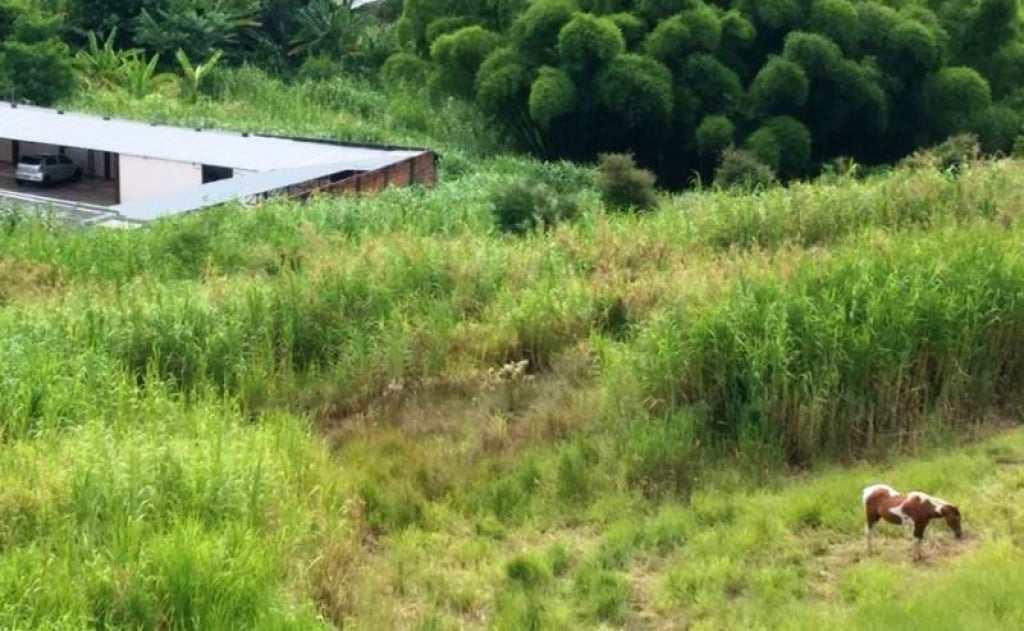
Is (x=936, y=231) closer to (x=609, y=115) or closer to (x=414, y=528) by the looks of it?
(x=414, y=528)

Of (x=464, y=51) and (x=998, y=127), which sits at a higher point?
(x=464, y=51)

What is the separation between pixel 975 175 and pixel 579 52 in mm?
12509

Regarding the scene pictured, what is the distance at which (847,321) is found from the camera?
614cm

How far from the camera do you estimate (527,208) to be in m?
12.8

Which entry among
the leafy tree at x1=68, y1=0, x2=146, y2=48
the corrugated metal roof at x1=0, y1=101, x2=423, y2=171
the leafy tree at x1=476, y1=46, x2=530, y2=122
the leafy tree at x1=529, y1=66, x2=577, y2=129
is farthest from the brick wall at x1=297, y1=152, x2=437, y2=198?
the leafy tree at x1=68, y1=0, x2=146, y2=48

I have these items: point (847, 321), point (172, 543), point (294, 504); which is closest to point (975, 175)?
point (847, 321)

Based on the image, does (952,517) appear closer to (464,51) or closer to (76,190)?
(464,51)

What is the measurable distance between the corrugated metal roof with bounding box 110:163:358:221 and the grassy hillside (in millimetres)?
7158

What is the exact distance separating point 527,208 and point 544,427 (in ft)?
22.0

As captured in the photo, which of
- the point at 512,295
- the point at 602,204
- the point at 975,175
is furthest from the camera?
the point at 602,204

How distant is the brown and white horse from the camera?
15.9 ft

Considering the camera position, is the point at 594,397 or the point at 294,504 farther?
the point at 594,397

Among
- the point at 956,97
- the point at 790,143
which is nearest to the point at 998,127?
the point at 956,97

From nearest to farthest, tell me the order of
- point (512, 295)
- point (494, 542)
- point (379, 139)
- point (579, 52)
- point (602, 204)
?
point (494, 542) < point (512, 295) < point (602, 204) < point (579, 52) < point (379, 139)
